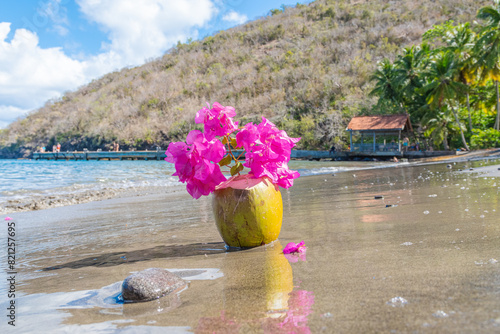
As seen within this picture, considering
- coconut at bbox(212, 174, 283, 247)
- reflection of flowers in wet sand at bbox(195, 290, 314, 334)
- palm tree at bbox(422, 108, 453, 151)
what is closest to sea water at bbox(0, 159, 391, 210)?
coconut at bbox(212, 174, 283, 247)

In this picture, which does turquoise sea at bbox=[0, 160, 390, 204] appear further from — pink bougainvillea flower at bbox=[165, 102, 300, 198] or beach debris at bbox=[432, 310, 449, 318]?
beach debris at bbox=[432, 310, 449, 318]

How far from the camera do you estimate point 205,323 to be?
176 centimetres

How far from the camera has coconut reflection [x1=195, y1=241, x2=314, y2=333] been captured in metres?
1.67

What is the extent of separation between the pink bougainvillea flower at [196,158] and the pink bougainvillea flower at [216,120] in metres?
0.07

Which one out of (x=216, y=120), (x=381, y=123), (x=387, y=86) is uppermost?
(x=387, y=86)

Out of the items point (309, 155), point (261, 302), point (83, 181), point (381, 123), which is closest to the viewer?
point (261, 302)

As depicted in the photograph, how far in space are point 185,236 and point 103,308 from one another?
2164 millimetres

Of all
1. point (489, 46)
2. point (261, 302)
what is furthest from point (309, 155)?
point (261, 302)

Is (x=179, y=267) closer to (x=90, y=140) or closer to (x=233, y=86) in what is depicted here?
(x=233, y=86)

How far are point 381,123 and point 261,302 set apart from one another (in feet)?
120

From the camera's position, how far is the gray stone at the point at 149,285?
221 centimetres

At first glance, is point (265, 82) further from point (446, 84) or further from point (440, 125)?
point (446, 84)

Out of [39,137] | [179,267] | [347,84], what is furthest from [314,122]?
[39,137]

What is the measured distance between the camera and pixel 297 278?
2340 mm
